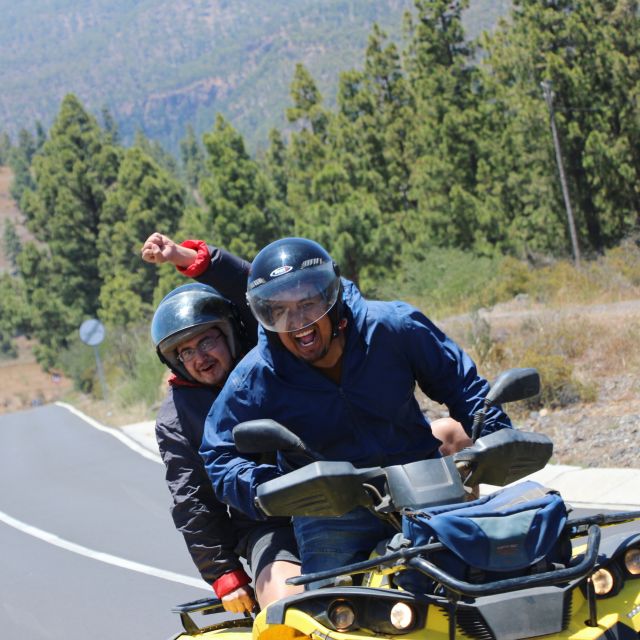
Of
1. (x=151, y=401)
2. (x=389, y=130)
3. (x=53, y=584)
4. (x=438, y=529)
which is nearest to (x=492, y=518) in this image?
(x=438, y=529)

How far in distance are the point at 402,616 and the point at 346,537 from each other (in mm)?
582

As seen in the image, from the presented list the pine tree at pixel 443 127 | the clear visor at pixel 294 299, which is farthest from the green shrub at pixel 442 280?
the clear visor at pixel 294 299

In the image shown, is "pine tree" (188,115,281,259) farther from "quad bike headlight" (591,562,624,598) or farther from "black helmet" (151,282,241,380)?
"quad bike headlight" (591,562,624,598)

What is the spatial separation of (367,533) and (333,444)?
33 centimetres

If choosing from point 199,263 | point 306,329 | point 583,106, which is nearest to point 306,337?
point 306,329

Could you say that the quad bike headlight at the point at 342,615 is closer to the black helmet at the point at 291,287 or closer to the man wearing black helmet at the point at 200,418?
the black helmet at the point at 291,287

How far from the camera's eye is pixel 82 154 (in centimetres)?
5250

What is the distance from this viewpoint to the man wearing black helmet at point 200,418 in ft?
14.7

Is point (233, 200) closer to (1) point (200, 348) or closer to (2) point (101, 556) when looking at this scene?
(2) point (101, 556)

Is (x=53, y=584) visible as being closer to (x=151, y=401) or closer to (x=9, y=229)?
(x=151, y=401)

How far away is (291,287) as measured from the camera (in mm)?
3586

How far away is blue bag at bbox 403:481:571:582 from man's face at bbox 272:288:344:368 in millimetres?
765

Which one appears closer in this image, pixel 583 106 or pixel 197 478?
pixel 197 478

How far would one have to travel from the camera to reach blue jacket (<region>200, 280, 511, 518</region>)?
144 inches
